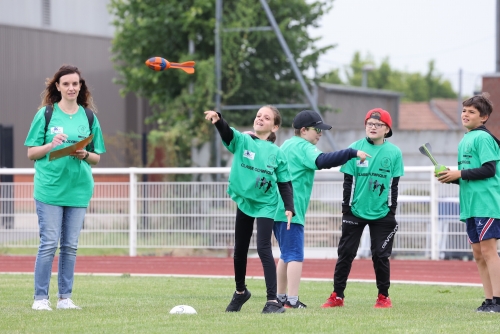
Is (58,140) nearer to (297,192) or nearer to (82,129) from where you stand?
(82,129)

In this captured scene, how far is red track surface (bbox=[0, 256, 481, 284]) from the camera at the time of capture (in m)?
12.1

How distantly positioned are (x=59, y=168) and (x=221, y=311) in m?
1.79

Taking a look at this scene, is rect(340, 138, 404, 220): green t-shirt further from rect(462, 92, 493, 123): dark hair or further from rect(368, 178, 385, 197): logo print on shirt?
rect(462, 92, 493, 123): dark hair

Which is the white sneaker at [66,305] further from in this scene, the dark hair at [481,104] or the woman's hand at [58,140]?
the dark hair at [481,104]

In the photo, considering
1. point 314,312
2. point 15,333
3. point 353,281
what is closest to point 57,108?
point 15,333

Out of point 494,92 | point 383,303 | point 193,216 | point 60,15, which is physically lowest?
point 383,303

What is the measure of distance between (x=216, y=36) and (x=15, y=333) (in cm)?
1691

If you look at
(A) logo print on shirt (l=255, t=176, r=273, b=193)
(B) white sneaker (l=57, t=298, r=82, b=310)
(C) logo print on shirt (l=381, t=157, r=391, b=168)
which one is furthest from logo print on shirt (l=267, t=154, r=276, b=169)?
(B) white sneaker (l=57, t=298, r=82, b=310)

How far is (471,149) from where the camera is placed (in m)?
8.14

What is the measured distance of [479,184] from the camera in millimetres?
8086

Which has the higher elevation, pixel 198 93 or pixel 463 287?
pixel 198 93

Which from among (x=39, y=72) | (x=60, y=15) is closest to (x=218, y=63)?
(x=39, y=72)

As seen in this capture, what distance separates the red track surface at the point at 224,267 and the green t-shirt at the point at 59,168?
4.64 m

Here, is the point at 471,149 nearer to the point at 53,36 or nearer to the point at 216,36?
the point at 216,36
